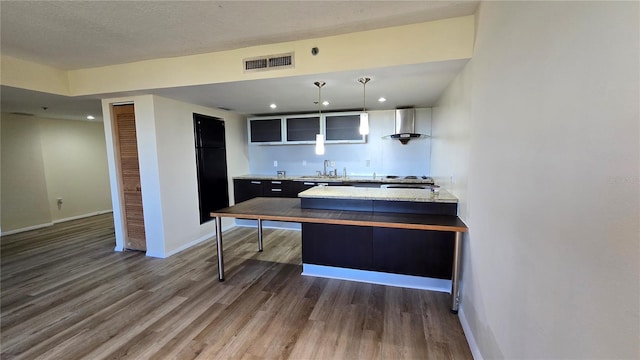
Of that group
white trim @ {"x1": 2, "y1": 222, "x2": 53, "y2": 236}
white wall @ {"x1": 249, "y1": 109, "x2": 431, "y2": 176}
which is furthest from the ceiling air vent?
white trim @ {"x1": 2, "y1": 222, "x2": 53, "y2": 236}

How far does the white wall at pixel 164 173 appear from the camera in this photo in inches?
136

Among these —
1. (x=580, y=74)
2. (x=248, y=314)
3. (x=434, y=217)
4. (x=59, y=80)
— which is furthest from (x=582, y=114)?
(x=59, y=80)

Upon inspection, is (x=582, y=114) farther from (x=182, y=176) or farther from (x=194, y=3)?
(x=182, y=176)

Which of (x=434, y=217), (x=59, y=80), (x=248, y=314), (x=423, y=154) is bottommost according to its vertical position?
(x=248, y=314)

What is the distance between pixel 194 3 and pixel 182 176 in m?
2.65

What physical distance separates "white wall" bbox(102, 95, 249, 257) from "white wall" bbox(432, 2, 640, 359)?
12.1 feet

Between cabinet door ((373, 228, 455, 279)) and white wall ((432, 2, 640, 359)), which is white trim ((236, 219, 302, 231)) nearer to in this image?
cabinet door ((373, 228, 455, 279))

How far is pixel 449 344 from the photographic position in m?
1.93

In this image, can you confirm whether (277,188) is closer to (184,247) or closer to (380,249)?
(184,247)

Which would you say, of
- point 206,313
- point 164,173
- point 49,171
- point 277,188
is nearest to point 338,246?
point 206,313

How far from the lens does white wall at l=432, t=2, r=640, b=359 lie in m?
0.69

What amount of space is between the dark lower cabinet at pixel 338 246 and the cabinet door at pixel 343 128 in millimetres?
2201

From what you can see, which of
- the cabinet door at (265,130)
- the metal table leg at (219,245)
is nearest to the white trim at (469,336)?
the metal table leg at (219,245)

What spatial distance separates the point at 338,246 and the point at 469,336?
4.64 ft
